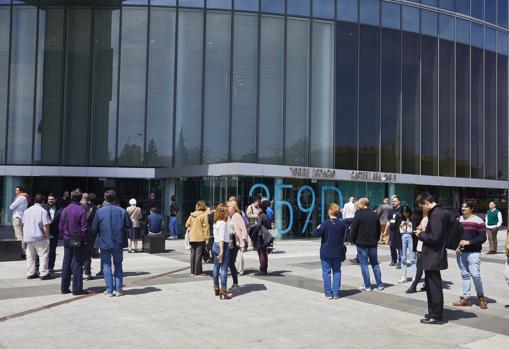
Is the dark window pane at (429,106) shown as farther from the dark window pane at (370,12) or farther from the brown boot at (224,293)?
the brown boot at (224,293)

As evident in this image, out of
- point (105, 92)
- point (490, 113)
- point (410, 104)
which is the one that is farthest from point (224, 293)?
point (490, 113)

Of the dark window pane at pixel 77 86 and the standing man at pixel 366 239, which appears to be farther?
the dark window pane at pixel 77 86

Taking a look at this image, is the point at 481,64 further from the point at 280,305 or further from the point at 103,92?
the point at 280,305

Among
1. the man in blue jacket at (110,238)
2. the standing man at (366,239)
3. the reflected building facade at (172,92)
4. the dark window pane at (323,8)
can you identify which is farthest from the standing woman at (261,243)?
the dark window pane at (323,8)

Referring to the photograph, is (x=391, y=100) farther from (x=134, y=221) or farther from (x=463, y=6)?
(x=134, y=221)

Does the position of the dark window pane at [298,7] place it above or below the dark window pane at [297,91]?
above

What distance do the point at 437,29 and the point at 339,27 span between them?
24.9ft

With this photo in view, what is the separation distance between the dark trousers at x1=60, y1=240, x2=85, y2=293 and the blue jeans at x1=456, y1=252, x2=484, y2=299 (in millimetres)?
6980

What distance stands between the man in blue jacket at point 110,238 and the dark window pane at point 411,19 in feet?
85.2

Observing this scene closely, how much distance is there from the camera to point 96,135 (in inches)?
1113

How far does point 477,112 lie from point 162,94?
20.9 meters

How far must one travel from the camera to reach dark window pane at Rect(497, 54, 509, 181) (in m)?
36.6

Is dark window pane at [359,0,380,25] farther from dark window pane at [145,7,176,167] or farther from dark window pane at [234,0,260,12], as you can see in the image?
dark window pane at [145,7,176,167]

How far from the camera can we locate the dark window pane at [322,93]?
93.7ft
